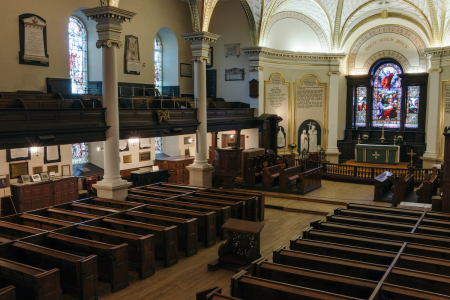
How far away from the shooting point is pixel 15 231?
7988 millimetres

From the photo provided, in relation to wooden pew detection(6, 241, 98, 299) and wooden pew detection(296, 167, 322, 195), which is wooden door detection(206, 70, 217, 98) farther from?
wooden pew detection(6, 241, 98, 299)

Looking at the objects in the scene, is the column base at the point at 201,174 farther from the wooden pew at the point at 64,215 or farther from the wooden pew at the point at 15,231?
the wooden pew at the point at 15,231

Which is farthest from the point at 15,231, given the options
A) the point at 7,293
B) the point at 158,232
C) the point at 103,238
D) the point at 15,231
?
the point at 7,293

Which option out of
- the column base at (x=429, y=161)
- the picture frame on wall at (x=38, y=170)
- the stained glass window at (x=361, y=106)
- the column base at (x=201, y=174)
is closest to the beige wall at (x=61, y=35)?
the picture frame on wall at (x=38, y=170)

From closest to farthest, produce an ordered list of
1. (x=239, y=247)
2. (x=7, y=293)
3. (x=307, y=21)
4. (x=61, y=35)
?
1. (x=7, y=293)
2. (x=239, y=247)
3. (x=61, y=35)
4. (x=307, y=21)

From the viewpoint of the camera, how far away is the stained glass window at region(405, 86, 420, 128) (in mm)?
20375

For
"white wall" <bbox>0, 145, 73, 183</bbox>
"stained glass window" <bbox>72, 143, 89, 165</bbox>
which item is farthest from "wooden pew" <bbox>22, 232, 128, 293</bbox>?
"stained glass window" <bbox>72, 143, 89, 165</bbox>

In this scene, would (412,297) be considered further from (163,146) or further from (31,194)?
(163,146)

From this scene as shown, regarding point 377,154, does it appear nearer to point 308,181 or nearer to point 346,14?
point 308,181

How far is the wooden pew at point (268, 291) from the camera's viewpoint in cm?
494

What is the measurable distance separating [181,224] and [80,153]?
8.53 meters

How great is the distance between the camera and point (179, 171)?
17219 millimetres

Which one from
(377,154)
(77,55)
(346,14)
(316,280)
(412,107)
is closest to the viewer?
(316,280)

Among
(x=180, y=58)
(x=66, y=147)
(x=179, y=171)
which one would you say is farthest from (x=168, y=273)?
(x=180, y=58)
